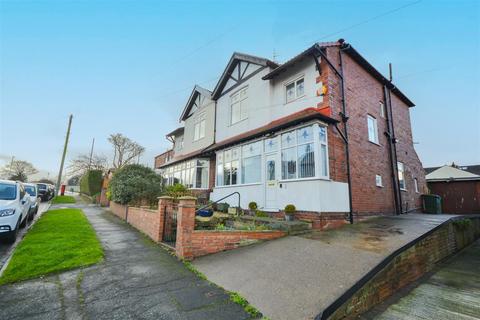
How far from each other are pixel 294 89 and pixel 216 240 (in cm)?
784

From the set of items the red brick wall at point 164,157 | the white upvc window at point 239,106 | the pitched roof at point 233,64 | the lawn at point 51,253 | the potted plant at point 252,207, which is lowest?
the lawn at point 51,253

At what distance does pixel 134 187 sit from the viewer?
1326 centimetres

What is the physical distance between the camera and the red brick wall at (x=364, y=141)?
952 cm

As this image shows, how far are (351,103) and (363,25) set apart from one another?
3.16 metres

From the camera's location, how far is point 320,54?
933 cm

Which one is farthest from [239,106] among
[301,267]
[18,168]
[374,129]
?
[18,168]

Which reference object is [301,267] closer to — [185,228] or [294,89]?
[185,228]

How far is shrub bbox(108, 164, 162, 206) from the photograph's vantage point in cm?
1269

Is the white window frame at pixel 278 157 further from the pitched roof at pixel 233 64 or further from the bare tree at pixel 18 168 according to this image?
the bare tree at pixel 18 168

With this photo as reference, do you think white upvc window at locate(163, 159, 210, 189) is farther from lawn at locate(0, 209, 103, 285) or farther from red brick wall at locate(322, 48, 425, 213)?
red brick wall at locate(322, 48, 425, 213)

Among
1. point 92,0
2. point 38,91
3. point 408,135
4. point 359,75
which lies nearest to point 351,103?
point 359,75

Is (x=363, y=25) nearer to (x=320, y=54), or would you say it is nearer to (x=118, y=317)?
(x=320, y=54)

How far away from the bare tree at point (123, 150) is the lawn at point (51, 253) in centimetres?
3206

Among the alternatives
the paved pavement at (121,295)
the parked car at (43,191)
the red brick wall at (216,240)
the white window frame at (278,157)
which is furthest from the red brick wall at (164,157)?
the paved pavement at (121,295)
